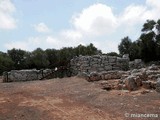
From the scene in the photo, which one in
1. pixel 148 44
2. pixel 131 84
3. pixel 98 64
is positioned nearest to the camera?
pixel 131 84

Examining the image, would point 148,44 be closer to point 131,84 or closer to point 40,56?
point 40,56

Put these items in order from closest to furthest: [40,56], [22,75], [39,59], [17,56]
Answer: [22,75] → [39,59] → [40,56] → [17,56]

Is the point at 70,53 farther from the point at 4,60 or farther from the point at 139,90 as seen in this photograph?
the point at 139,90

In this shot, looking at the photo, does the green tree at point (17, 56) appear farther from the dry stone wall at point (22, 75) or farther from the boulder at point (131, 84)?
the boulder at point (131, 84)

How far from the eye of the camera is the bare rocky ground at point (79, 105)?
9.69 m

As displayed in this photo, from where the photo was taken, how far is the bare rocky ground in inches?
381

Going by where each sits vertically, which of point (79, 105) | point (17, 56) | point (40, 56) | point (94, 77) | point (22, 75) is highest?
point (17, 56)

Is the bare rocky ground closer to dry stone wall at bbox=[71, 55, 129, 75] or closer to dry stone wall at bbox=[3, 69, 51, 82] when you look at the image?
dry stone wall at bbox=[71, 55, 129, 75]

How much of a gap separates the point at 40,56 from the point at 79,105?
46299 millimetres

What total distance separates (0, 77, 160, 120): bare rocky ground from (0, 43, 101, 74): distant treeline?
39.4 meters

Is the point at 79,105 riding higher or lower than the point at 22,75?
lower

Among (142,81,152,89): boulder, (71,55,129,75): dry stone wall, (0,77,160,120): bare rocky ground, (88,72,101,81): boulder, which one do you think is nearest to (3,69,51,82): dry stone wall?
(71,55,129,75): dry stone wall

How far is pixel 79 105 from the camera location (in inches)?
445

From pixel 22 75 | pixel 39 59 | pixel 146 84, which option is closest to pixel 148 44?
pixel 39 59
